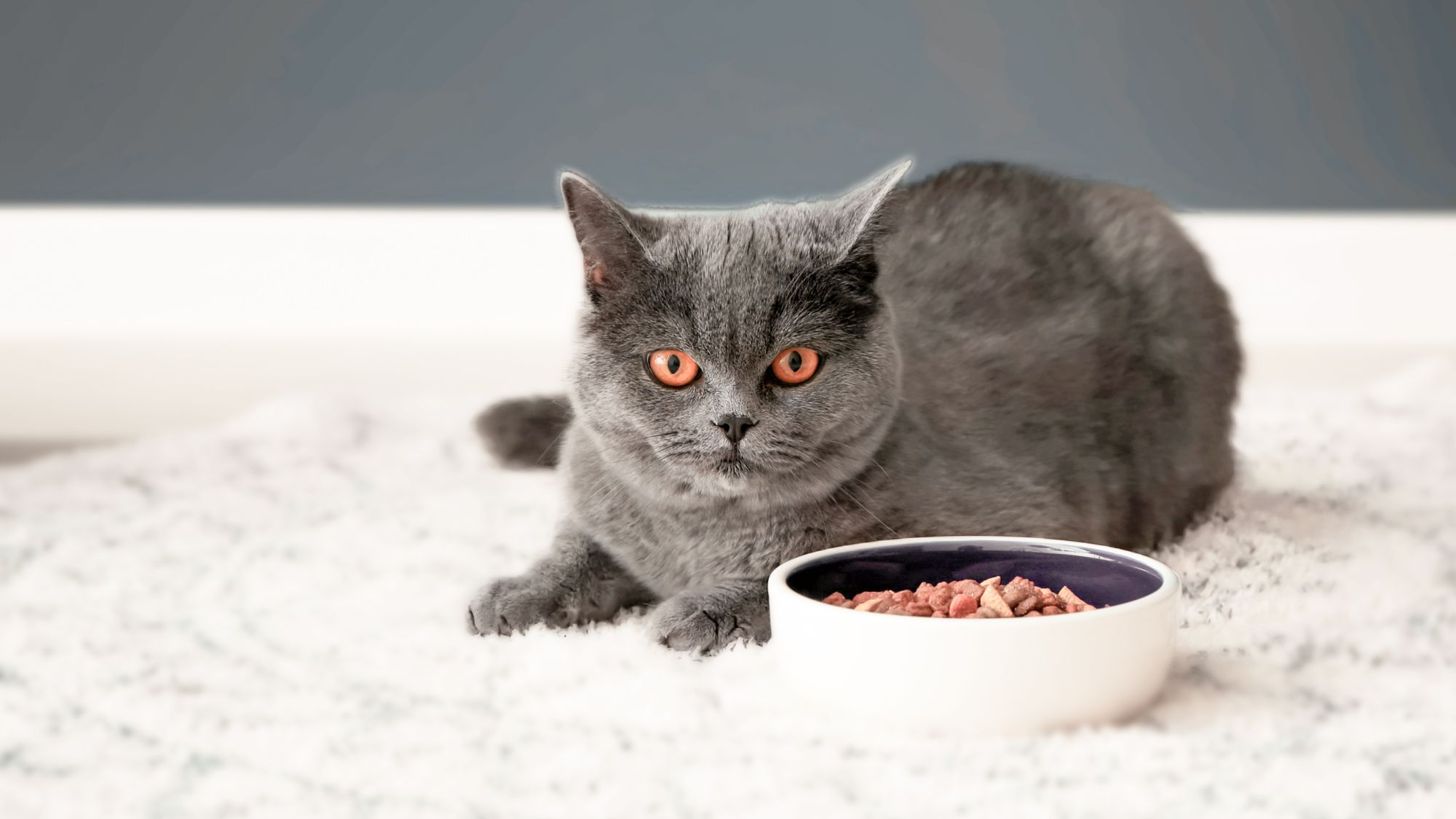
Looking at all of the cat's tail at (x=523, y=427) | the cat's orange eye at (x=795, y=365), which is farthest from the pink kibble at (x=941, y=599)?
the cat's tail at (x=523, y=427)

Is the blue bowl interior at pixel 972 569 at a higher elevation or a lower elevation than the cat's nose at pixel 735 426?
lower

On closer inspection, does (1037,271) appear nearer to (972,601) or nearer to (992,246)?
(992,246)

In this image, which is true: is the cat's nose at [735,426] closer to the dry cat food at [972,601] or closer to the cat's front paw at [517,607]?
the dry cat food at [972,601]

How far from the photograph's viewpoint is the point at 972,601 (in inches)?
39.7

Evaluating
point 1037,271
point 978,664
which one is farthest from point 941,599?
Answer: point 1037,271

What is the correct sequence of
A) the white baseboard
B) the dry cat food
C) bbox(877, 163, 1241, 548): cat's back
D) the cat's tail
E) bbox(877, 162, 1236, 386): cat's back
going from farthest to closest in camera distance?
the white baseboard → the cat's tail → bbox(877, 162, 1236, 386): cat's back → bbox(877, 163, 1241, 548): cat's back → the dry cat food

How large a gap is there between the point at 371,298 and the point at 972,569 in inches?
68.0

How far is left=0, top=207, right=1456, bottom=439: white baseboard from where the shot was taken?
2.46 meters

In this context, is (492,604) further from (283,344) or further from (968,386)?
(283,344)

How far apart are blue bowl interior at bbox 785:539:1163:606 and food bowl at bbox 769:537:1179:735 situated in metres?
0.05

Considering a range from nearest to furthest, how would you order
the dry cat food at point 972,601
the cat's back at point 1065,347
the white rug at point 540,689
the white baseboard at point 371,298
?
the white rug at point 540,689
the dry cat food at point 972,601
the cat's back at point 1065,347
the white baseboard at point 371,298

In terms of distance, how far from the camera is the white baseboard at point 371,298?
2.46 metres

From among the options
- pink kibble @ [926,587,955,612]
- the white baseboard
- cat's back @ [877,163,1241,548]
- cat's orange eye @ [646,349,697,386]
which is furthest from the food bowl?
the white baseboard

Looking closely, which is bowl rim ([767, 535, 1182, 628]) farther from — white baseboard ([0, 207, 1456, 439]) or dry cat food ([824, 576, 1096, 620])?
white baseboard ([0, 207, 1456, 439])
